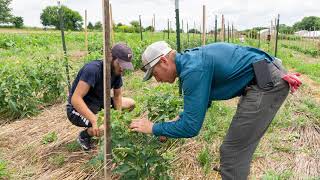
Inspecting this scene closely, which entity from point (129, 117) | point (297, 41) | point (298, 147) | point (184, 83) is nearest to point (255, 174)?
point (298, 147)

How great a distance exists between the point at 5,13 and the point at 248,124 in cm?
4854

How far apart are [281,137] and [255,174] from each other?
1.14 metres

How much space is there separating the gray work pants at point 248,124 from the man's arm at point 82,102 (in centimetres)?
139

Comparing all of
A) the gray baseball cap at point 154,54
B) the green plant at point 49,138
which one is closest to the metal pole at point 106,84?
the gray baseball cap at point 154,54

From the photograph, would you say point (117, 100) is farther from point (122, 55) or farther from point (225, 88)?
point (225, 88)

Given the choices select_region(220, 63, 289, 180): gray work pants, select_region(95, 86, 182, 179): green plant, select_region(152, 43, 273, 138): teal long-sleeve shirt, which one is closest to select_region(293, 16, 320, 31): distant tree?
select_region(95, 86, 182, 179): green plant

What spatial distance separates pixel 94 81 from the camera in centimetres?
396

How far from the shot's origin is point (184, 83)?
2594 mm

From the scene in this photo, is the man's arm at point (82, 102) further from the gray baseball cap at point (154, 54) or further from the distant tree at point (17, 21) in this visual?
the distant tree at point (17, 21)

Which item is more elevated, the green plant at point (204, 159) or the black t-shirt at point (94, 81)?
the black t-shirt at point (94, 81)

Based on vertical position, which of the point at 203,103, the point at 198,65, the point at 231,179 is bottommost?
the point at 231,179

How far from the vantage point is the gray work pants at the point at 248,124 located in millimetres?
2844

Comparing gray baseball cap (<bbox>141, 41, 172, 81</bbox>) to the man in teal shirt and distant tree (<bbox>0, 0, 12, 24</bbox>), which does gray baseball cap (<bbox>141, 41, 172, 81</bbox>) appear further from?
distant tree (<bbox>0, 0, 12, 24</bbox>)

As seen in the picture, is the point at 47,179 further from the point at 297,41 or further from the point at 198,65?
the point at 297,41
